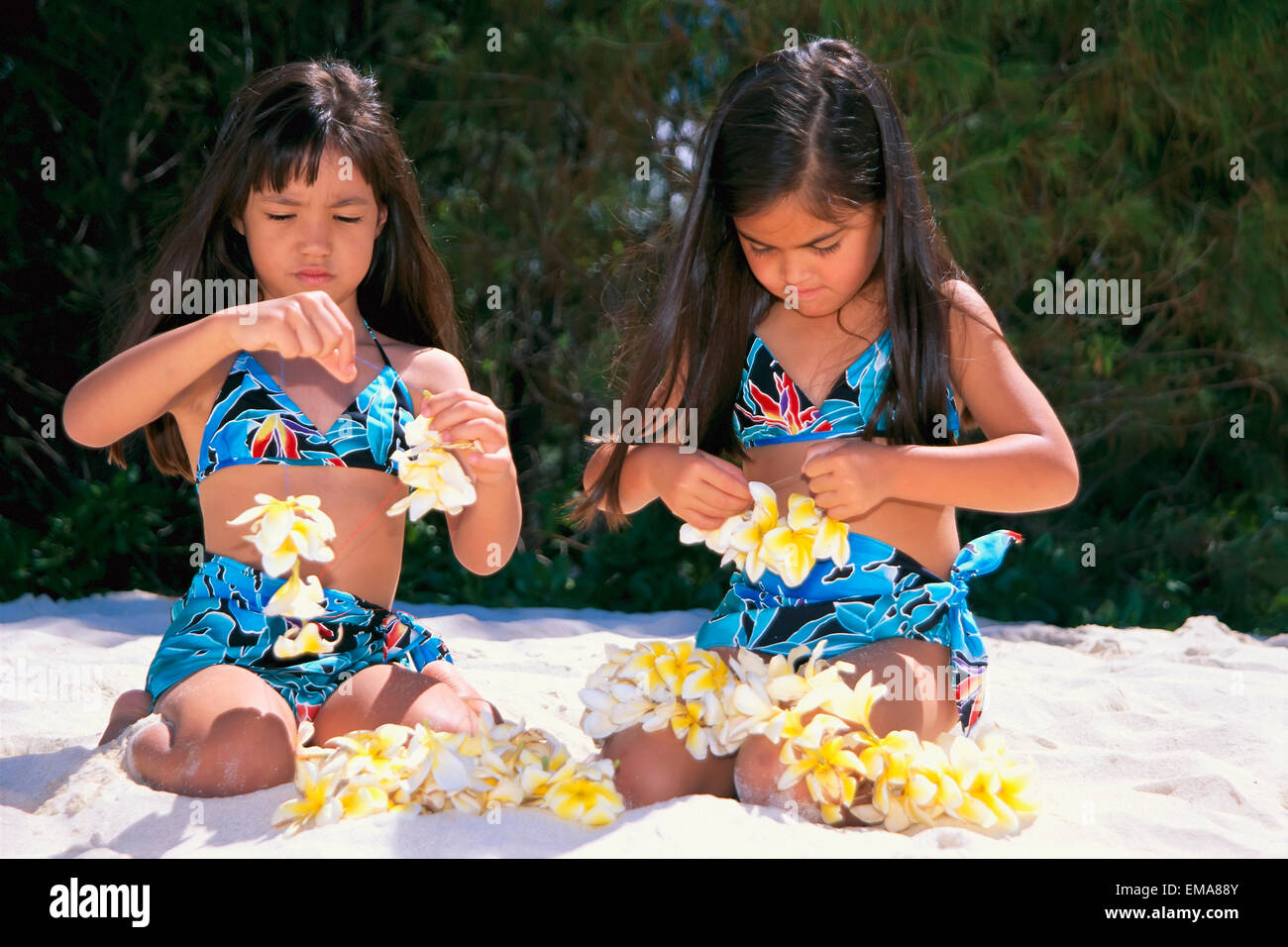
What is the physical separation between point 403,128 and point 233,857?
176 inches

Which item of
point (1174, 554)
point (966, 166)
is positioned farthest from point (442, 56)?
point (1174, 554)

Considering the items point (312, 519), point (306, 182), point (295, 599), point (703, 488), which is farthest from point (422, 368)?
point (703, 488)

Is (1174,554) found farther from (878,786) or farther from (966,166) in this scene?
(878,786)

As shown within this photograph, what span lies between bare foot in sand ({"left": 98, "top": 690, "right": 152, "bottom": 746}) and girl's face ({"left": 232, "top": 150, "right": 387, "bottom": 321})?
0.88 m

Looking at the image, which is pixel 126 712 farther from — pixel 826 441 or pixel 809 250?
pixel 809 250

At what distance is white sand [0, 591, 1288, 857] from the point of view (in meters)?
2.16

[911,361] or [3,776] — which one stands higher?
[911,361]

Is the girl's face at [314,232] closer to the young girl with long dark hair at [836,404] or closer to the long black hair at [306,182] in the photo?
the long black hair at [306,182]

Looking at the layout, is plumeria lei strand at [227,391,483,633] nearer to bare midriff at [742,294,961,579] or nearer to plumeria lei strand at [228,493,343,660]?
plumeria lei strand at [228,493,343,660]

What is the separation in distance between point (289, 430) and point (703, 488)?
0.88 meters

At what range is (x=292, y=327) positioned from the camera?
2.43 m

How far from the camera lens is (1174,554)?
19.7ft

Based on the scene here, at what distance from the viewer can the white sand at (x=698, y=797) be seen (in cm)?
216

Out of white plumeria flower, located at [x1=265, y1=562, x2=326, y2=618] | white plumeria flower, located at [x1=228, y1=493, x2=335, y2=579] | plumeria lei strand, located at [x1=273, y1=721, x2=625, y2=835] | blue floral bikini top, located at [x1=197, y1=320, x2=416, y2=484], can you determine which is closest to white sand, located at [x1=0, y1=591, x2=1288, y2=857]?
plumeria lei strand, located at [x1=273, y1=721, x2=625, y2=835]
